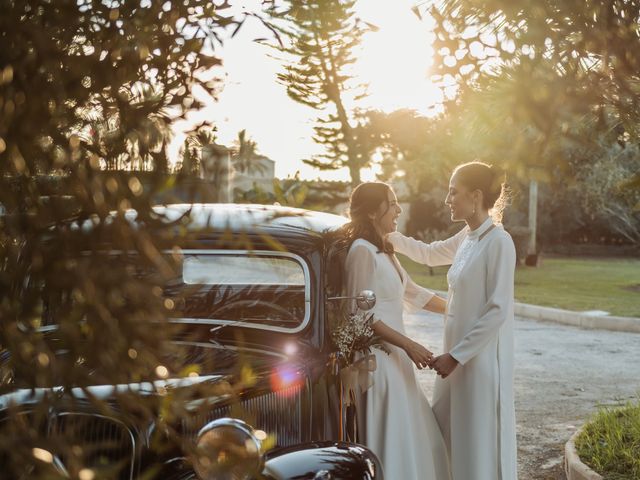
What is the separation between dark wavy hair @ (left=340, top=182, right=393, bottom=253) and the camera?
4508mm

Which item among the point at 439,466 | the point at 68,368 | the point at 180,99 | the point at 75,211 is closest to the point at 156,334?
the point at 68,368

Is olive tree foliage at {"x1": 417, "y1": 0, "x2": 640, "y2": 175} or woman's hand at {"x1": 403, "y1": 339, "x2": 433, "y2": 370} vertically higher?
olive tree foliage at {"x1": 417, "y1": 0, "x2": 640, "y2": 175}

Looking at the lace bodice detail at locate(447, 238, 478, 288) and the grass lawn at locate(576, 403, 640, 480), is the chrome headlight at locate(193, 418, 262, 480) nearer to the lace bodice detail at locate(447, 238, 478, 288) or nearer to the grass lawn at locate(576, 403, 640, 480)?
the lace bodice detail at locate(447, 238, 478, 288)

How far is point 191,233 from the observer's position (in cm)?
172

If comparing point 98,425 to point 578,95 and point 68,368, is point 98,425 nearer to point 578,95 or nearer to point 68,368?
point 68,368

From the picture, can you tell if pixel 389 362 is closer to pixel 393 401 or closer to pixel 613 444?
pixel 393 401

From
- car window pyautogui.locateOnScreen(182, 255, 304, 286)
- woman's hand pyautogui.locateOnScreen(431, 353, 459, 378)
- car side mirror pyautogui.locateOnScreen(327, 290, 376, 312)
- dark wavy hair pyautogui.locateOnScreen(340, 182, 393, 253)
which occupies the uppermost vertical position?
dark wavy hair pyautogui.locateOnScreen(340, 182, 393, 253)

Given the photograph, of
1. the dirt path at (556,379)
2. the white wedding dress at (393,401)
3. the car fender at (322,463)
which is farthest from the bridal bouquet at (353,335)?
the dirt path at (556,379)

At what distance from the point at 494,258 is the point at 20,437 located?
329 centimetres

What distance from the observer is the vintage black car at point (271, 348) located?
129 inches

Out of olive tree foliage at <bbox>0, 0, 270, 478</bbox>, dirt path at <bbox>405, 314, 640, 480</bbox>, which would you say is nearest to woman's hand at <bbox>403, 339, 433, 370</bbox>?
dirt path at <bbox>405, 314, 640, 480</bbox>

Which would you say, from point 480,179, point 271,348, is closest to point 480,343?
point 480,179

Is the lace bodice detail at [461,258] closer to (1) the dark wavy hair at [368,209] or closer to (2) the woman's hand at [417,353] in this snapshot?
(1) the dark wavy hair at [368,209]

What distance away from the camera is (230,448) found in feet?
6.24
